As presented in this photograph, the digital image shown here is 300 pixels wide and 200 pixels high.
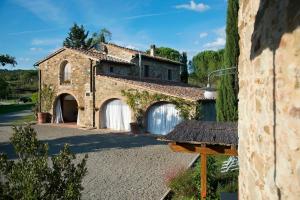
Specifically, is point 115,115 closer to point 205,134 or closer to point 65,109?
point 65,109

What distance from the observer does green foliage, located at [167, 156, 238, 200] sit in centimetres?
891

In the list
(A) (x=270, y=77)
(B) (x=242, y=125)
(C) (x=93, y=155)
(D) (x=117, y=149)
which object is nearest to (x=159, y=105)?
(D) (x=117, y=149)

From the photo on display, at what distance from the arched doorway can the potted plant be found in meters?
0.60

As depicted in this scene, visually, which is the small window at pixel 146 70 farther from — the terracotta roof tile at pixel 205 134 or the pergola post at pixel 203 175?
the pergola post at pixel 203 175

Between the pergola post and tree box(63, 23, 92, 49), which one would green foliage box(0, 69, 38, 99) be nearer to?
tree box(63, 23, 92, 49)

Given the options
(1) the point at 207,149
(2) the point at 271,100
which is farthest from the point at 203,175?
(2) the point at 271,100

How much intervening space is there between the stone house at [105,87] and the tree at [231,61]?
2.25 meters

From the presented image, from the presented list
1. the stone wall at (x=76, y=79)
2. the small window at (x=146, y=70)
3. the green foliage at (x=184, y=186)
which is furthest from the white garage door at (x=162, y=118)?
the green foliage at (x=184, y=186)

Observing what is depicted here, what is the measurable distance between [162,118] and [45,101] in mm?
10783

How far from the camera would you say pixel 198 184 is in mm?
9117

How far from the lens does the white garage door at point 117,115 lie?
22.1 meters

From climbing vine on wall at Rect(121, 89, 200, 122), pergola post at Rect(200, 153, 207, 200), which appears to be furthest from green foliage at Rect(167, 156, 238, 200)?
climbing vine on wall at Rect(121, 89, 200, 122)

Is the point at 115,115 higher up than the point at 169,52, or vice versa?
the point at 169,52

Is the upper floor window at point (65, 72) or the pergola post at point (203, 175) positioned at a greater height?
the upper floor window at point (65, 72)
